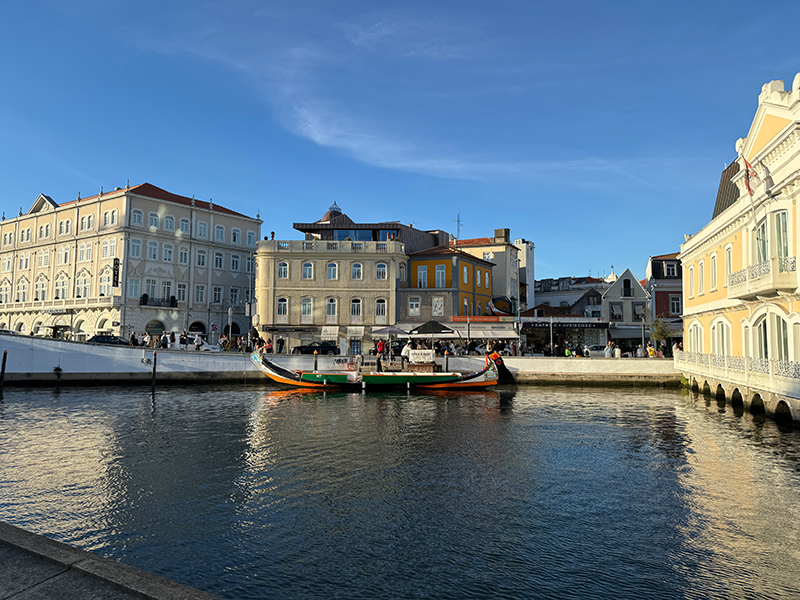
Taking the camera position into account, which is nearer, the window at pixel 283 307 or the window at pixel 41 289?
the window at pixel 283 307

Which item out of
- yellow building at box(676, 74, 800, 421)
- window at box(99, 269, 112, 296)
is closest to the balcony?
yellow building at box(676, 74, 800, 421)

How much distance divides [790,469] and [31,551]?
648 inches

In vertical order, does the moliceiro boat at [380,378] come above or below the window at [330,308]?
below

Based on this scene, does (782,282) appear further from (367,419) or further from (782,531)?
(367,419)

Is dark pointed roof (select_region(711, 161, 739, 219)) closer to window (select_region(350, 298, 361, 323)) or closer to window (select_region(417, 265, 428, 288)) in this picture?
window (select_region(417, 265, 428, 288))

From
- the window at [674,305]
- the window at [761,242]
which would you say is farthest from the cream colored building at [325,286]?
the window at [761,242]

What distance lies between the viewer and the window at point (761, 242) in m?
21.7

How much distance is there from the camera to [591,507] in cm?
Answer: 1132

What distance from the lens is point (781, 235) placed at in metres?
20.1

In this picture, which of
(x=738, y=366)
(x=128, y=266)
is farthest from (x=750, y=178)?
(x=128, y=266)

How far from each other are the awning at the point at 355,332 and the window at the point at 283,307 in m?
5.90

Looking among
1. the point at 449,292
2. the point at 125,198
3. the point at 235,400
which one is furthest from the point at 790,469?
the point at 125,198

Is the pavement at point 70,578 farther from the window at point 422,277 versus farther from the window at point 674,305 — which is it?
the window at point 674,305

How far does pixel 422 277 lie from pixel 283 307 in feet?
42.7
